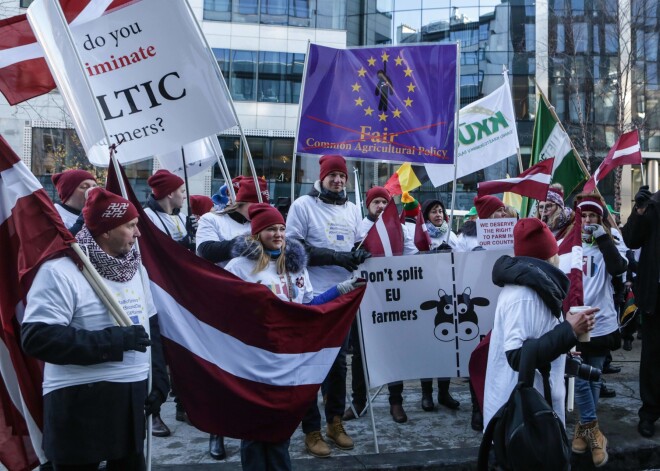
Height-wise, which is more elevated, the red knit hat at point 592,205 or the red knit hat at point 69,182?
the red knit hat at point 69,182

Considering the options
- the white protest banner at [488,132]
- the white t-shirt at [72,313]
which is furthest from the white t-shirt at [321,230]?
the white protest banner at [488,132]

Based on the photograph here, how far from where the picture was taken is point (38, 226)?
11.1ft

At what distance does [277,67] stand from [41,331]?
95.1 ft

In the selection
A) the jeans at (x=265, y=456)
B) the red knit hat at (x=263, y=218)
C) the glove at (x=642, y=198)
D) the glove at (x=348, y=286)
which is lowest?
the jeans at (x=265, y=456)

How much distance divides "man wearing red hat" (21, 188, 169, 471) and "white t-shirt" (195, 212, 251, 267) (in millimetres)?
2173

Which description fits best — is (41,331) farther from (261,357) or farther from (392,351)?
(392,351)

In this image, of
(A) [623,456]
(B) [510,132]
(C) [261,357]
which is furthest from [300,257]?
(B) [510,132]

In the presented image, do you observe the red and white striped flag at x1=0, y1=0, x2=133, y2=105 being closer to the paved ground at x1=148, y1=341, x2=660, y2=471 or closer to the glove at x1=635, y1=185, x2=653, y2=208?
the paved ground at x1=148, y1=341, x2=660, y2=471

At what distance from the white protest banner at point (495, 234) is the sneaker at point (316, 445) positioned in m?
2.06

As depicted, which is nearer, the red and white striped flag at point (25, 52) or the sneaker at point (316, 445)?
the red and white striped flag at point (25, 52)

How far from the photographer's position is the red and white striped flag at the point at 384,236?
5.58 m

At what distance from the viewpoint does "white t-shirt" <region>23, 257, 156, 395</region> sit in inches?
122

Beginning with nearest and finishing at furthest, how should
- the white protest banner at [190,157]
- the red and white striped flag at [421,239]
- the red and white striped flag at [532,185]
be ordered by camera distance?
the red and white striped flag at [532,185] < the red and white striped flag at [421,239] < the white protest banner at [190,157]

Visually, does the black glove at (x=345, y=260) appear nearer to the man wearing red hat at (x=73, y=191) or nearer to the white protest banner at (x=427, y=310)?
the white protest banner at (x=427, y=310)
